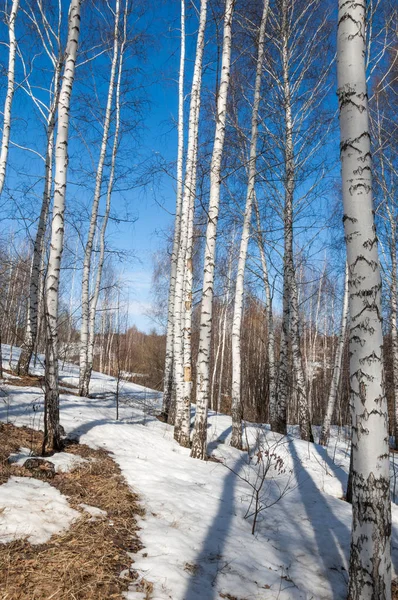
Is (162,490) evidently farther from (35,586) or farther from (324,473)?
(324,473)

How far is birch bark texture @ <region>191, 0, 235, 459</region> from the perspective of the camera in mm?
5762

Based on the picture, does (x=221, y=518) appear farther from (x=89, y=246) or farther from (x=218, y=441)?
(x=89, y=246)

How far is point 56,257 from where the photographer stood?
4.71 m

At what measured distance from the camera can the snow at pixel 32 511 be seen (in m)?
2.60

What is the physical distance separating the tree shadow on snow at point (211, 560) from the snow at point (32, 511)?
3.45ft

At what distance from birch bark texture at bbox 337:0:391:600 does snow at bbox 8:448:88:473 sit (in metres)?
2.99

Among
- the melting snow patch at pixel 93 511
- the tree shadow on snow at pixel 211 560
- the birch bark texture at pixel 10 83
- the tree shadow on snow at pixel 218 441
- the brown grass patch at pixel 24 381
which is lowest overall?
the tree shadow on snow at pixel 218 441

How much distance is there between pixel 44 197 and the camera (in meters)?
10.1

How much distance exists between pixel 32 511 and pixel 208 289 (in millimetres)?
3766

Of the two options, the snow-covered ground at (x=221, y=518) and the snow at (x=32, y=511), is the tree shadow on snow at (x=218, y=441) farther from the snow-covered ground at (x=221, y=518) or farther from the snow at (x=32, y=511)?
the snow at (x=32, y=511)

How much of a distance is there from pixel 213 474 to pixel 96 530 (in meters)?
2.52

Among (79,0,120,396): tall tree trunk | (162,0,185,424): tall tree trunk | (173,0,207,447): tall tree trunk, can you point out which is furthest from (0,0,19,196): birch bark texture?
(173,0,207,447): tall tree trunk

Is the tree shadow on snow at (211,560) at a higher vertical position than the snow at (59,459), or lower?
lower

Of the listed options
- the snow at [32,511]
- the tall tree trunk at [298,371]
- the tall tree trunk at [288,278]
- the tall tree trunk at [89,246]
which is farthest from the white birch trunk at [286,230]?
the snow at [32,511]
